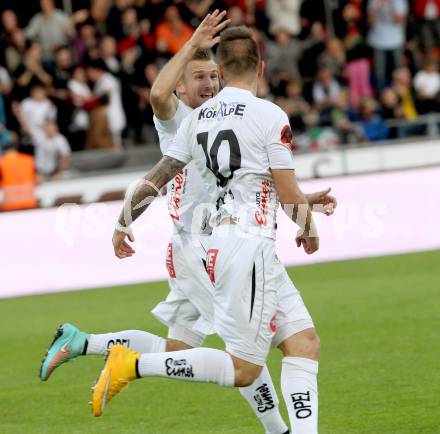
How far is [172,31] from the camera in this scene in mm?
20250

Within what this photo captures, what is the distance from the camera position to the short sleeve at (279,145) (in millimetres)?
6219

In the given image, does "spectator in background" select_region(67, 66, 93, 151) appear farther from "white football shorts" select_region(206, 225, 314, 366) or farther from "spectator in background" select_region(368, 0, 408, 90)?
"white football shorts" select_region(206, 225, 314, 366)

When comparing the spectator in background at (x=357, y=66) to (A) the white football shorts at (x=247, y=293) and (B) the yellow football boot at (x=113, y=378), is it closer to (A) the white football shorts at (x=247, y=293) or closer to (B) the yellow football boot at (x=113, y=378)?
(A) the white football shorts at (x=247, y=293)

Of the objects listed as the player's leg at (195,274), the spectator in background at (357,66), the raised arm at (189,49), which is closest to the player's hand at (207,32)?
the raised arm at (189,49)

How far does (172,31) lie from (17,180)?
15.4ft

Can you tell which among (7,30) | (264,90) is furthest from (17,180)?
(264,90)

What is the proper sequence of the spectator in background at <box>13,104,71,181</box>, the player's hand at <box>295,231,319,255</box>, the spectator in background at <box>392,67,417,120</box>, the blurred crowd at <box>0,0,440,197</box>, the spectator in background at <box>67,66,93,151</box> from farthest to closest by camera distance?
1. the spectator in background at <box>392,67,417,120</box>
2. the spectator in background at <box>67,66,93,151</box>
3. the blurred crowd at <box>0,0,440,197</box>
4. the spectator in background at <box>13,104,71,181</box>
5. the player's hand at <box>295,231,319,255</box>

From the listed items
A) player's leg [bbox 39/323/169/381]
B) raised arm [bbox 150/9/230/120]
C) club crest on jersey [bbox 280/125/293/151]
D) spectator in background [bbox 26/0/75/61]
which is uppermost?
raised arm [bbox 150/9/230/120]

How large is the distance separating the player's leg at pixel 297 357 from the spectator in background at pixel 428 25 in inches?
695

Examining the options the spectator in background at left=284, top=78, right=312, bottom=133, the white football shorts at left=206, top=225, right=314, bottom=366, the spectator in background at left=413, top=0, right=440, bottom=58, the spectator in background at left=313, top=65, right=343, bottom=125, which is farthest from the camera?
the spectator in background at left=413, top=0, right=440, bottom=58

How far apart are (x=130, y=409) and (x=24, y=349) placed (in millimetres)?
3049

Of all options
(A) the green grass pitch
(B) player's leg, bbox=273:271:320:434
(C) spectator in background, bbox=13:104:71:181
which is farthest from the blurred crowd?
(B) player's leg, bbox=273:271:320:434

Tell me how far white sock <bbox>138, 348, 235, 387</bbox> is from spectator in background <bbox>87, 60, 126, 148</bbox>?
1306 centimetres

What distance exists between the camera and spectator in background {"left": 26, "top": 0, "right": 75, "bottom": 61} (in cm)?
1991
